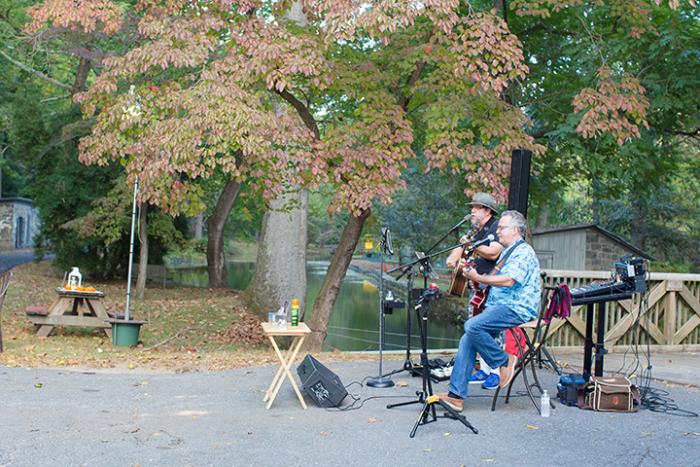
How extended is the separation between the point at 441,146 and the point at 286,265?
9917 millimetres

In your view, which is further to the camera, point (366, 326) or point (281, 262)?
point (366, 326)

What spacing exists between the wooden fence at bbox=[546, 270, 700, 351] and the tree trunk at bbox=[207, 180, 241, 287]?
14.3 meters

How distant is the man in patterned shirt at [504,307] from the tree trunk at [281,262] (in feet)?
43.9

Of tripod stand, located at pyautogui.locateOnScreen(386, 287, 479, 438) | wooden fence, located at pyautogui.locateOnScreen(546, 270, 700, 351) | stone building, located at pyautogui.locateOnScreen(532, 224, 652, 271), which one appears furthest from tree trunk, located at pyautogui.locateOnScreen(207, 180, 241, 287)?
tripod stand, located at pyautogui.locateOnScreen(386, 287, 479, 438)

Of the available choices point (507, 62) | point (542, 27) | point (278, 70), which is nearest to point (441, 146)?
point (507, 62)

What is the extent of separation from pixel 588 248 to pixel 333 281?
1026 centimetres

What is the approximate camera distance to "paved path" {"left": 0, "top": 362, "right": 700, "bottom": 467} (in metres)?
5.11

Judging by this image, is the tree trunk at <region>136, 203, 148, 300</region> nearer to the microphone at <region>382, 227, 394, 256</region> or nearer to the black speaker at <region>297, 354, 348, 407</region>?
the microphone at <region>382, 227, 394, 256</region>

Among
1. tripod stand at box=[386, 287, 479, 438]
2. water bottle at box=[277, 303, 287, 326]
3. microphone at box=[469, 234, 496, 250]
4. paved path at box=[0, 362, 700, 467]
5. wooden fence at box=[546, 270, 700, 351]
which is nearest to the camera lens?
paved path at box=[0, 362, 700, 467]

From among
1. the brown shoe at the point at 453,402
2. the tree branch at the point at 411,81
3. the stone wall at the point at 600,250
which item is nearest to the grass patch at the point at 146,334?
the brown shoe at the point at 453,402

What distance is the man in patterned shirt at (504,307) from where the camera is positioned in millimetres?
6230

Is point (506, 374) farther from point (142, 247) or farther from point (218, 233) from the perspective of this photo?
point (218, 233)

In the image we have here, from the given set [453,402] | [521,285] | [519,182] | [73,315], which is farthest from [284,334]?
[73,315]

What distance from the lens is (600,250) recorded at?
20.2 metres
